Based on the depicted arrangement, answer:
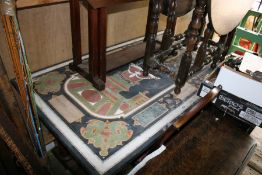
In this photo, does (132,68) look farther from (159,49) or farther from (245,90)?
(245,90)

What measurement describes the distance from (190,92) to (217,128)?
476 mm

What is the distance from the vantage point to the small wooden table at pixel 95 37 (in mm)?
1394

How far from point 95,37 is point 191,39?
650mm

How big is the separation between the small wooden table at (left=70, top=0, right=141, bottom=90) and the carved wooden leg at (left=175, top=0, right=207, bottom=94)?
49 cm

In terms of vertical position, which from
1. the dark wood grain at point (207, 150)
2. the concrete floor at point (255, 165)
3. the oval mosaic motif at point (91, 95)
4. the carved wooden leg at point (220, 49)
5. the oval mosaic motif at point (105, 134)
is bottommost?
the concrete floor at point (255, 165)

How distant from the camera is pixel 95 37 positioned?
150 centimetres

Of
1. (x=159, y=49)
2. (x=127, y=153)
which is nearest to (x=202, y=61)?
(x=159, y=49)

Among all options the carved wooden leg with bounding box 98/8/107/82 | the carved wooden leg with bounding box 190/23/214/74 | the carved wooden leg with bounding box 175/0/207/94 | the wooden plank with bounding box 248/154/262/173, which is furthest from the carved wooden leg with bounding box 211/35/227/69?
the carved wooden leg with bounding box 98/8/107/82

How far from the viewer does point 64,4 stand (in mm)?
1741

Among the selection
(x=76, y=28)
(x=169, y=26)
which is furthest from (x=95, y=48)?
(x=169, y=26)

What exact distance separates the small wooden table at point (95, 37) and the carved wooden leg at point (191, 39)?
0.49 m

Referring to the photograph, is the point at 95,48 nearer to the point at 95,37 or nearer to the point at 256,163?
the point at 95,37

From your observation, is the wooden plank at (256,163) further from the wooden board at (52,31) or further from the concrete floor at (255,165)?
the wooden board at (52,31)

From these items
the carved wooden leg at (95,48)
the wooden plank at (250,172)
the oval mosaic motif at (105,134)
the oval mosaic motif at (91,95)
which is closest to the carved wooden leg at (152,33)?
the carved wooden leg at (95,48)
